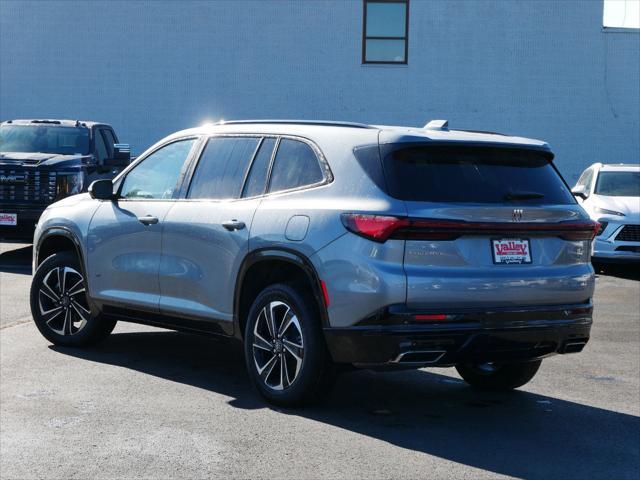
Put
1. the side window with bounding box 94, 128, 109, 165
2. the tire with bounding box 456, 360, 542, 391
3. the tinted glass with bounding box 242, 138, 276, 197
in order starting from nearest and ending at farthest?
the tinted glass with bounding box 242, 138, 276, 197 < the tire with bounding box 456, 360, 542, 391 < the side window with bounding box 94, 128, 109, 165

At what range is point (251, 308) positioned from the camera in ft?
24.1

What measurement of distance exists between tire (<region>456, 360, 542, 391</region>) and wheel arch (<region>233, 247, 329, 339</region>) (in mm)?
1535

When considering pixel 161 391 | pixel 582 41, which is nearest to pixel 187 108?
pixel 582 41

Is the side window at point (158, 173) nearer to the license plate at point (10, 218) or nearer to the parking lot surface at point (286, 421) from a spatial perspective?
the parking lot surface at point (286, 421)

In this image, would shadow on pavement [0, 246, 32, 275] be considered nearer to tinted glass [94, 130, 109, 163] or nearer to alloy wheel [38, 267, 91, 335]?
tinted glass [94, 130, 109, 163]

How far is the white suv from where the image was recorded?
54.1ft

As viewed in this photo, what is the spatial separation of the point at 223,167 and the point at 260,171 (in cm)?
44

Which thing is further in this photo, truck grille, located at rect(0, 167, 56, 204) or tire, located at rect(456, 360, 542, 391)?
truck grille, located at rect(0, 167, 56, 204)

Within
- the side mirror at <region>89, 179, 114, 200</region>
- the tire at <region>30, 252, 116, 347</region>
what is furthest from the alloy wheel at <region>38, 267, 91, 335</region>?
the side mirror at <region>89, 179, 114, 200</region>

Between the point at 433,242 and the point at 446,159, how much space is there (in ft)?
1.96

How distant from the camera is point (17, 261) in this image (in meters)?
16.5

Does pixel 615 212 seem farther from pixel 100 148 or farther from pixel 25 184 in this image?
pixel 25 184

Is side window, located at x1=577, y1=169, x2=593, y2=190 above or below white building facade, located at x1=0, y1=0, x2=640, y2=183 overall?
below

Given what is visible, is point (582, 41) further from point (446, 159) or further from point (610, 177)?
point (446, 159)
